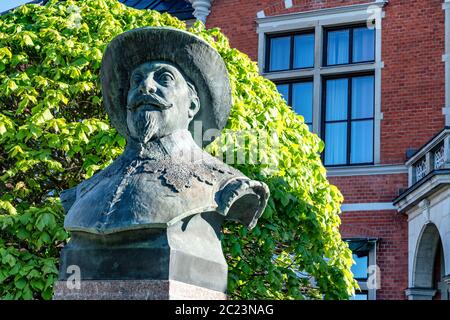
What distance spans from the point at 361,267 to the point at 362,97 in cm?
310

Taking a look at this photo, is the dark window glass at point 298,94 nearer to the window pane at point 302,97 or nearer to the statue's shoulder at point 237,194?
the window pane at point 302,97

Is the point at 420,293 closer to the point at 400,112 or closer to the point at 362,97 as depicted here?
the point at 400,112

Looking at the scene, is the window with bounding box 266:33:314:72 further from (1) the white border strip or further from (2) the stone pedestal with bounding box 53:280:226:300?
(2) the stone pedestal with bounding box 53:280:226:300

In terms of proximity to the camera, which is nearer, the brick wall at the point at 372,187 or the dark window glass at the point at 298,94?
the brick wall at the point at 372,187

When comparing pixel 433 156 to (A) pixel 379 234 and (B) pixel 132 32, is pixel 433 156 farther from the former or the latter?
(B) pixel 132 32

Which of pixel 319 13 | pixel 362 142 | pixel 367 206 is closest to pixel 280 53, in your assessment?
pixel 319 13

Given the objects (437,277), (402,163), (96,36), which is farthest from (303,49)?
(96,36)

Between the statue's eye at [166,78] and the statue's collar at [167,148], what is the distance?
11.1 inches

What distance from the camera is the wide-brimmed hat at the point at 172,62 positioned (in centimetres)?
513

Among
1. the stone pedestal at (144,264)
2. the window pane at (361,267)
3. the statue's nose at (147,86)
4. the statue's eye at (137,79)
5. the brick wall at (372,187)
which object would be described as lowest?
the stone pedestal at (144,264)

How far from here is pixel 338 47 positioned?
56.5 feet

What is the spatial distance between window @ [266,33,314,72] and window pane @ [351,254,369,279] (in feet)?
12.3

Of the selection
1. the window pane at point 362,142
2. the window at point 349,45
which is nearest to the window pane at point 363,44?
the window at point 349,45

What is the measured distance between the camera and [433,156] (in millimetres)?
14602
